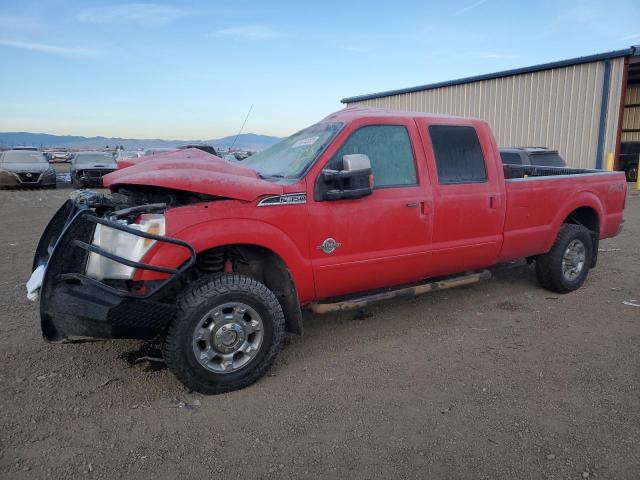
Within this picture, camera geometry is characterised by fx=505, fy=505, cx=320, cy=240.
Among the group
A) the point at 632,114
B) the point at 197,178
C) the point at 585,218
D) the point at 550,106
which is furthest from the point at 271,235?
the point at 632,114

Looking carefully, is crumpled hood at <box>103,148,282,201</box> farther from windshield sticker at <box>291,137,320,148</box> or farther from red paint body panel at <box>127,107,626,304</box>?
windshield sticker at <box>291,137,320,148</box>

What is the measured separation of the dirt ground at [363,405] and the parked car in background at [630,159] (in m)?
18.4

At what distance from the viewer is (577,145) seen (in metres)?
16.6

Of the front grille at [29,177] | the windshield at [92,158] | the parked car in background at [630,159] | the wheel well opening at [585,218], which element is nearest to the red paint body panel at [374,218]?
the wheel well opening at [585,218]

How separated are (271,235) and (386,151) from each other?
1.31 meters

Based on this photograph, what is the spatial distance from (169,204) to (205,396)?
1.32 meters

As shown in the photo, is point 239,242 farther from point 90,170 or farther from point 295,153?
point 90,170

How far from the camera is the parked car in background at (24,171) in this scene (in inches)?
719

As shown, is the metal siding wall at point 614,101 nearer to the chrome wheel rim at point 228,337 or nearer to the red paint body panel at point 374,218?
the red paint body panel at point 374,218

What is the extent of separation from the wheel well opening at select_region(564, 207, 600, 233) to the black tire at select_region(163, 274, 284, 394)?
13.3ft

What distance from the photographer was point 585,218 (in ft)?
19.5

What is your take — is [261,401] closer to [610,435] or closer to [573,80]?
[610,435]

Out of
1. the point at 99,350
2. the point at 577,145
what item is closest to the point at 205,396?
the point at 99,350

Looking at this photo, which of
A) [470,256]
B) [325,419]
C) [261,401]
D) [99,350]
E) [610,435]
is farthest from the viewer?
[470,256]
